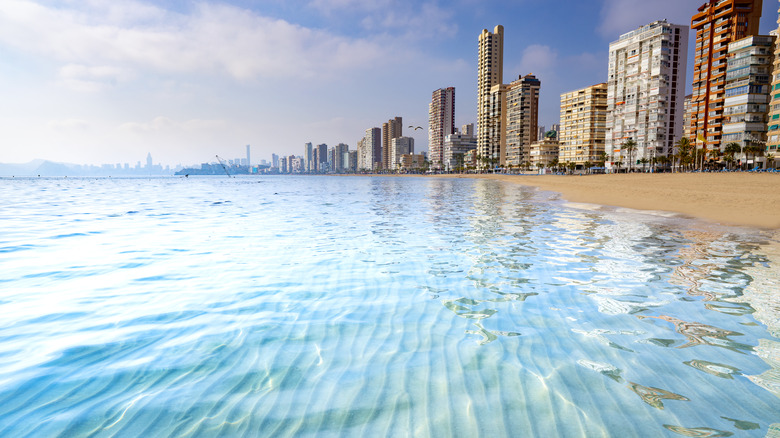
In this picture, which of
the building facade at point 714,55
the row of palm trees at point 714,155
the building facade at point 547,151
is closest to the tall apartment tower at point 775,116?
the row of palm trees at point 714,155

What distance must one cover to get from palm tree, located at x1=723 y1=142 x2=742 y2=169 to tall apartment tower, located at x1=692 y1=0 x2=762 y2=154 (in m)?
17.4

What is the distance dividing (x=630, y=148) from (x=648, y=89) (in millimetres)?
21991

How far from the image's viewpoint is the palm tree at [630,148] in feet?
466

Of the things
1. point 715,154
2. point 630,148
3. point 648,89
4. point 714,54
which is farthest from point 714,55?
point 715,154

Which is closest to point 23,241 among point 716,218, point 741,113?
point 716,218

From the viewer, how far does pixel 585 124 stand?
172 metres

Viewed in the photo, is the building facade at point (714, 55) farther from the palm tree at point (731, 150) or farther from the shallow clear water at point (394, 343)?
the shallow clear water at point (394, 343)

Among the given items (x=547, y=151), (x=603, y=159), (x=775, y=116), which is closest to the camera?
(x=775, y=116)

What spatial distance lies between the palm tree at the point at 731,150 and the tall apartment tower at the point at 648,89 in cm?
3777

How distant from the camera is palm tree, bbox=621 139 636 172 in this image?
142 metres

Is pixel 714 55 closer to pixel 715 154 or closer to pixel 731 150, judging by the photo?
pixel 715 154

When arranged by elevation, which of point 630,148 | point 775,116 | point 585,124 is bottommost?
point 630,148

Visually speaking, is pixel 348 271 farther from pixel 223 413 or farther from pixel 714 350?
pixel 714 350

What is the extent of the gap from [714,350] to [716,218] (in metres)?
20.1
